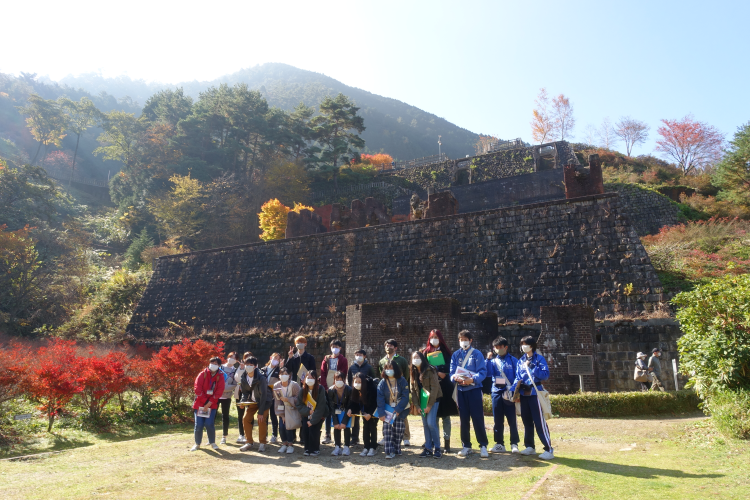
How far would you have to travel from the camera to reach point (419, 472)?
21.3 feet

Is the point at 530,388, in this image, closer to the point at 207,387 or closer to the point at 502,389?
the point at 502,389

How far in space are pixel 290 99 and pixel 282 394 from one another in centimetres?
12828

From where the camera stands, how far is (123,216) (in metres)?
48.1

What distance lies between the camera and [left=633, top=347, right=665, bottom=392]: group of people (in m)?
12.5

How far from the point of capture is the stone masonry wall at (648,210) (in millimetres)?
32156

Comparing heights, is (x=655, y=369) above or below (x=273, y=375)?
below

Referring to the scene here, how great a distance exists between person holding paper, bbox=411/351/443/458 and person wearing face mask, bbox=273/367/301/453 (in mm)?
2114

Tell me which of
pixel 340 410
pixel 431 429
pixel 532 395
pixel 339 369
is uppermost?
pixel 339 369

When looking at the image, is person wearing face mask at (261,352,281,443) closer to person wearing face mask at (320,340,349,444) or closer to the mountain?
person wearing face mask at (320,340,349,444)

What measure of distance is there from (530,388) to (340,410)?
124 inches

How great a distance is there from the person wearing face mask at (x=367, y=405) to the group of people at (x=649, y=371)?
8.23 meters

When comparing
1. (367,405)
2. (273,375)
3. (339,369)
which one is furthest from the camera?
(273,375)

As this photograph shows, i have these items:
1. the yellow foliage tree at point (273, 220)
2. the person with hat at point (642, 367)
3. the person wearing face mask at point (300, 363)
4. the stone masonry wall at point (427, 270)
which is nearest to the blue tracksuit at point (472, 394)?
the person wearing face mask at point (300, 363)

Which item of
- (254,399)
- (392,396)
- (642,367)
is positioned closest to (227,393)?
(254,399)
